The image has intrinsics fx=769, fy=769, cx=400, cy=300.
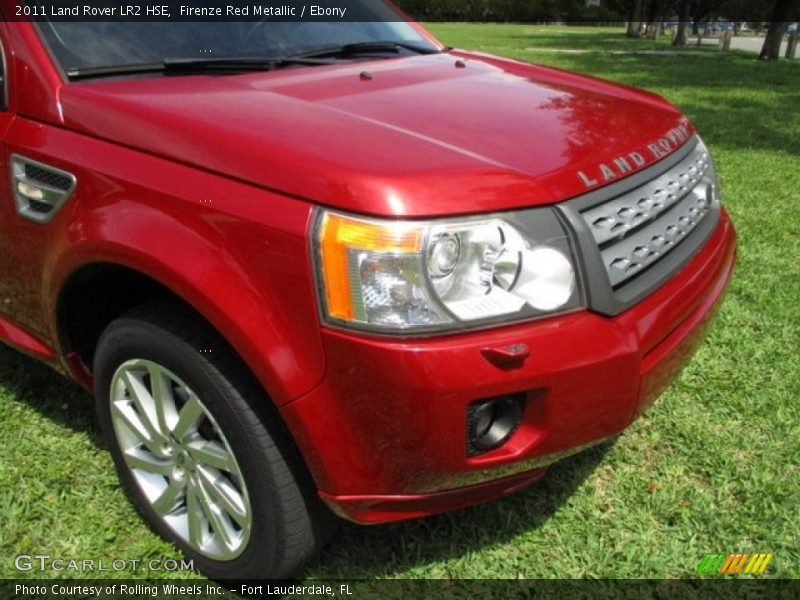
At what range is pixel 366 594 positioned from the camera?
7.35 ft

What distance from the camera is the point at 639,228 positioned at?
6.65 feet

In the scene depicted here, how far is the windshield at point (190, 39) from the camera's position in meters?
2.36

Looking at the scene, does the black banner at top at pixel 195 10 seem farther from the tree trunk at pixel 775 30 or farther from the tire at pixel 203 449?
the tree trunk at pixel 775 30

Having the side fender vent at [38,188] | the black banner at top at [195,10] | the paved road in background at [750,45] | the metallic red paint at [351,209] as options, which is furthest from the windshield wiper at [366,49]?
the paved road in background at [750,45]

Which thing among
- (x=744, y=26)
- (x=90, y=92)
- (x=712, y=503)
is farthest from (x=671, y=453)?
(x=744, y=26)

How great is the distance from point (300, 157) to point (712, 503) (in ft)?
5.97

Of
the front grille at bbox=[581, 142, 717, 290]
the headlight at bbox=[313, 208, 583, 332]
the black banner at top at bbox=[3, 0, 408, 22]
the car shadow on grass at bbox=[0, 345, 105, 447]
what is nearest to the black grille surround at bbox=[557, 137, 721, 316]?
the front grille at bbox=[581, 142, 717, 290]

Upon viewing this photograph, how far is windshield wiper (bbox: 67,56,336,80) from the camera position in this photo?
231cm

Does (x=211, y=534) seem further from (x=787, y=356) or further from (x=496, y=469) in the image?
(x=787, y=356)

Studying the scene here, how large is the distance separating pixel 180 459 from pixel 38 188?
0.87 m

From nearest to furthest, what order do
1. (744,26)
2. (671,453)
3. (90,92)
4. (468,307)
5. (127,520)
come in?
(468,307) < (90,92) < (127,520) < (671,453) < (744,26)

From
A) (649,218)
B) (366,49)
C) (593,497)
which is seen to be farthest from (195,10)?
(593,497)

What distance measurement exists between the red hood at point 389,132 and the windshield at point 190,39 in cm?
19

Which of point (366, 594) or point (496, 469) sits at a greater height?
point (496, 469)
